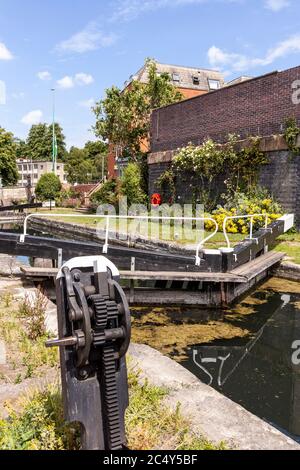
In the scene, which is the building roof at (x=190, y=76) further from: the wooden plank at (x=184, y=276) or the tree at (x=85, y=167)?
the wooden plank at (x=184, y=276)

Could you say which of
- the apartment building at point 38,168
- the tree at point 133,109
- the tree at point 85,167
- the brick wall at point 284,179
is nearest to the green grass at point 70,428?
the brick wall at point 284,179

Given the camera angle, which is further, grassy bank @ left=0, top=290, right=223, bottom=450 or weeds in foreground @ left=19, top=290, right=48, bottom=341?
weeds in foreground @ left=19, top=290, right=48, bottom=341

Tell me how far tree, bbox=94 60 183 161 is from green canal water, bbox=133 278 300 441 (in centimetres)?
1847

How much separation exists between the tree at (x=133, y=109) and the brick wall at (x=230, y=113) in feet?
9.24

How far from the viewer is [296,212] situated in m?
13.4

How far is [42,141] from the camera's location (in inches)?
3108

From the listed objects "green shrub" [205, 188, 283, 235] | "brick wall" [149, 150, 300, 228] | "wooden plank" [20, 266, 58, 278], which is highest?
"brick wall" [149, 150, 300, 228]

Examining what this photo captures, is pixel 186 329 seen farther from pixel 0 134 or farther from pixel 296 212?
pixel 0 134

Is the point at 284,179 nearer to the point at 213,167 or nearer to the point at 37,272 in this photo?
the point at 213,167

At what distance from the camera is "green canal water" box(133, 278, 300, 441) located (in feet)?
13.3

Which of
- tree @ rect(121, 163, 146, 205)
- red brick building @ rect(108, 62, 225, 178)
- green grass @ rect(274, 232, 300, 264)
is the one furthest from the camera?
red brick building @ rect(108, 62, 225, 178)

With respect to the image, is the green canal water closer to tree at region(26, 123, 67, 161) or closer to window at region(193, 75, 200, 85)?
window at region(193, 75, 200, 85)

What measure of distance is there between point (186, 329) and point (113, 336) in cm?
421

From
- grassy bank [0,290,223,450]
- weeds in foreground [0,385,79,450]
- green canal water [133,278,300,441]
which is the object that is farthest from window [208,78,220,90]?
weeds in foreground [0,385,79,450]
